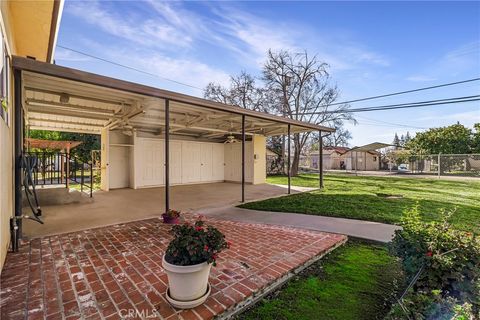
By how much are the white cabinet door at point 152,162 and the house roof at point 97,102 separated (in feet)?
2.24

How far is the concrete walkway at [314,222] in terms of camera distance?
3.92 m

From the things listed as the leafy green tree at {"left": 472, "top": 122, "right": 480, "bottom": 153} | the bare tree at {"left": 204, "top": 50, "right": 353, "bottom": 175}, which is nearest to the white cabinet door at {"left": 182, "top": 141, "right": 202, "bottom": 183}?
the bare tree at {"left": 204, "top": 50, "right": 353, "bottom": 175}

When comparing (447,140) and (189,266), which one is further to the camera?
(447,140)

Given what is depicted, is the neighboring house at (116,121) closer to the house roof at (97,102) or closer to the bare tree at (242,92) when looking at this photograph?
the house roof at (97,102)

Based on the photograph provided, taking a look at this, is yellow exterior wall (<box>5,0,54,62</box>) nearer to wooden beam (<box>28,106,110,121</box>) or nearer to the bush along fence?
wooden beam (<box>28,106,110,121</box>)

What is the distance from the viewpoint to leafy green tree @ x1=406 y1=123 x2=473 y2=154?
21.0 meters

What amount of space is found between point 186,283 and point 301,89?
698 inches

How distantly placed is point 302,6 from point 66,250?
319 inches

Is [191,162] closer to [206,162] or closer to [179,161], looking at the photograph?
[179,161]

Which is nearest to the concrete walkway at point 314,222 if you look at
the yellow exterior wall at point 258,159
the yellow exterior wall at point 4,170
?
the yellow exterior wall at point 4,170

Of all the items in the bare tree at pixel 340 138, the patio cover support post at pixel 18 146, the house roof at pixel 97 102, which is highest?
the bare tree at pixel 340 138

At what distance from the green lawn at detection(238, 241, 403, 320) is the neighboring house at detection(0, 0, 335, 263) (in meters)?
2.88

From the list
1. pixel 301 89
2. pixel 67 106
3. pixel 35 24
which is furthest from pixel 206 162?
pixel 301 89

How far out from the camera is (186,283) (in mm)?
1815
